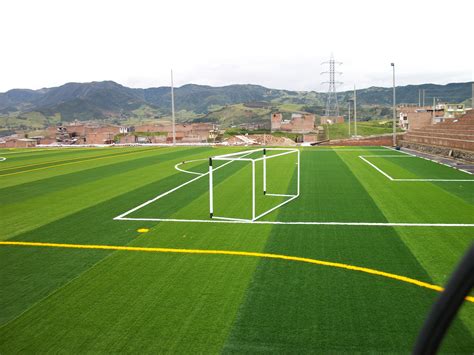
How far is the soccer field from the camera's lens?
4.72 meters

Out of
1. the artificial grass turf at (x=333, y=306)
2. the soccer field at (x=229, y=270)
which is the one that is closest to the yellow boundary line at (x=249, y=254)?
the soccer field at (x=229, y=270)

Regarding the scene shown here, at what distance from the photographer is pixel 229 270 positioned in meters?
6.79

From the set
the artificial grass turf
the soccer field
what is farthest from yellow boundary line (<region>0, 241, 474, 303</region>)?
the artificial grass turf

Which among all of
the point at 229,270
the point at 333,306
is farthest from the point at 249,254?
the point at 333,306

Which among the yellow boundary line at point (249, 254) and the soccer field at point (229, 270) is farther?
the yellow boundary line at point (249, 254)

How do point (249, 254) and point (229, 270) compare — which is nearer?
point (229, 270)

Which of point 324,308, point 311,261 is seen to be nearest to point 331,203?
point 311,261

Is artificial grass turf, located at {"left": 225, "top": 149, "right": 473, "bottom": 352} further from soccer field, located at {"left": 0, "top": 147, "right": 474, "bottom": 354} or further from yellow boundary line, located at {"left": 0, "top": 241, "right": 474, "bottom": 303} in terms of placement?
yellow boundary line, located at {"left": 0, "top": 241, "right": 474, "bottom": 303}

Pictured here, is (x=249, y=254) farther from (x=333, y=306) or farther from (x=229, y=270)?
(x=333, y=306)

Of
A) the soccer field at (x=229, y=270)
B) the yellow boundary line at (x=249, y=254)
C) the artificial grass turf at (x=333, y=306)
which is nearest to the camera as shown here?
the artificial grass turf at (x=333, y=306)

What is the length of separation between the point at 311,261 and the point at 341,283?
3.34ft

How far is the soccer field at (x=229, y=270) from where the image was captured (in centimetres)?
472

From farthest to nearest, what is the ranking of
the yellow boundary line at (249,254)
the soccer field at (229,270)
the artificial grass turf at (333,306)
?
the yellow boundary line at (249,254) < the soccer field at (229,270) < the artificial grass turf at (333,306)

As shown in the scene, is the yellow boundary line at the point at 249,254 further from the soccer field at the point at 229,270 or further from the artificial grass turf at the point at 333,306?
the artificial grass turf at the point at 333,306
